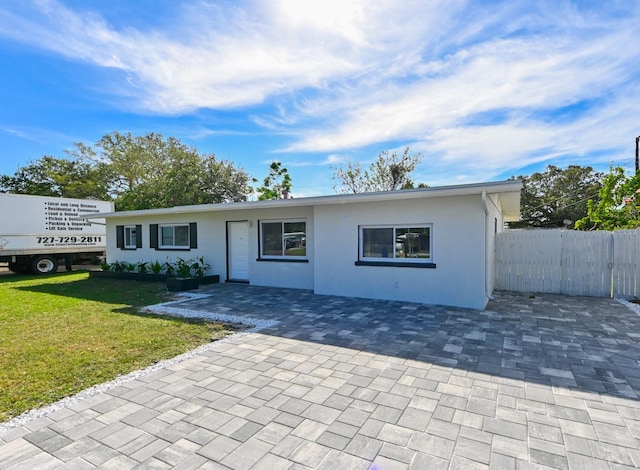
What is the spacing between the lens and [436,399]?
3.06m

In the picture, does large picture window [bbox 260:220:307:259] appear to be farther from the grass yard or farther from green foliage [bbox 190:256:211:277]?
the grass yard

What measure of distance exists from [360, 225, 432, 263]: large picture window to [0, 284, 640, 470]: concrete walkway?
2468 mm

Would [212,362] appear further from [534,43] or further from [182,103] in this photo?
[182,103]

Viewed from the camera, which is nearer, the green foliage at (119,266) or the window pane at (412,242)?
the window pane at (412,242)

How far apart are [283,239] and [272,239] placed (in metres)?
0.40

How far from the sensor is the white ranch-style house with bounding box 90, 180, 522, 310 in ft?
22.2

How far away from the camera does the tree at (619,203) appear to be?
10664mm

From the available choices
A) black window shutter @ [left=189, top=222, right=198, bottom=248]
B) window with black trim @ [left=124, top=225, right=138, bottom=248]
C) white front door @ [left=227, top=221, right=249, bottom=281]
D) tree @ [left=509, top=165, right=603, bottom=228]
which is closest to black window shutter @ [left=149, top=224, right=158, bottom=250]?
window with black trim @ [left=124, top=225, right=138, bottom=248]

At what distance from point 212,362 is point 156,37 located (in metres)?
6.76

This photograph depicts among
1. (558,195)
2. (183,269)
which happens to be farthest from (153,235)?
(558,195)

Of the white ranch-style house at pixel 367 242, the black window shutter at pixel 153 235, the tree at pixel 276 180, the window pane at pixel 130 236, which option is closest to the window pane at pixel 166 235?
the black window shutter at pixel 153 235

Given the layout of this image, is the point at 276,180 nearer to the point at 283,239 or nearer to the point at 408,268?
the point at 283,239

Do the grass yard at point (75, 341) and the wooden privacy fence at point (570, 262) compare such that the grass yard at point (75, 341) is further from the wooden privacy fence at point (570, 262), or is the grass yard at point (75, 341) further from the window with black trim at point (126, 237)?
the wooden privacy fence at point (570, 262)

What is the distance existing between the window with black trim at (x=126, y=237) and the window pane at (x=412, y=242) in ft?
34.0
